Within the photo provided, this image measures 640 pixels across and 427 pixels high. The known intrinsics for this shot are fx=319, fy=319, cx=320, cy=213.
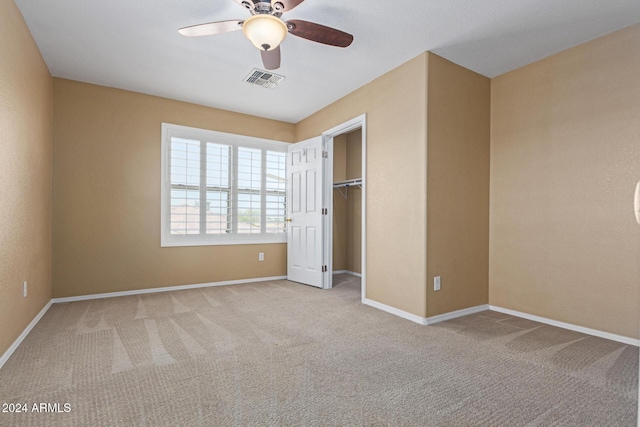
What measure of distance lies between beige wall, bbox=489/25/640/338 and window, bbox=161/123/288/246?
10.3 ft

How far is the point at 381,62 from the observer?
3.28 meters

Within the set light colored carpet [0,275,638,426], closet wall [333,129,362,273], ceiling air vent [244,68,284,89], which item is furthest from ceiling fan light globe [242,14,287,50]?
closet wall [333,129,362,273]

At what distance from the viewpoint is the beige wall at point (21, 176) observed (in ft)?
7.22

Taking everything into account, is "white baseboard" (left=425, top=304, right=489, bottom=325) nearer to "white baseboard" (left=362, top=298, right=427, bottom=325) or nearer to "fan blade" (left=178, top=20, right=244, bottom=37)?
"white baseboard" (left=362, top=298, right=427, bottom=325)

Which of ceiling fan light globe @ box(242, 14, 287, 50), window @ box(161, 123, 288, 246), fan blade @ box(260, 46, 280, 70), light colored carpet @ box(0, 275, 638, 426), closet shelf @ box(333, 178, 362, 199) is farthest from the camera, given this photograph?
closet shelf @ box(333, 178, 362, 199)

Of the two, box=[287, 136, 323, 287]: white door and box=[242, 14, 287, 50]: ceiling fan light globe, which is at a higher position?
box=[242, 14, 287, 50]: ceiling fan light globe

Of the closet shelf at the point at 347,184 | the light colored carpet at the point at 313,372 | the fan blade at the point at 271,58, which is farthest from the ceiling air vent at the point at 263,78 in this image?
the light colored carpet at the point at 313,372

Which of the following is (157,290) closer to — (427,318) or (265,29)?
(427,318)

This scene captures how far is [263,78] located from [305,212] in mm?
1941

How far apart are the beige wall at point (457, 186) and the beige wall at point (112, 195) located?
3089 millimetres

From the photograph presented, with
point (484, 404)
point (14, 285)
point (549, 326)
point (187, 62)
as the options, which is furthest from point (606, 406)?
point (187, 62)

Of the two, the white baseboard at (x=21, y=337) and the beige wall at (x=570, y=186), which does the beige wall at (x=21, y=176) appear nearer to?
the white baseboard at (x=21, y=337)

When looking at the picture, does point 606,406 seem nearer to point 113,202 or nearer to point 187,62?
point 187,62

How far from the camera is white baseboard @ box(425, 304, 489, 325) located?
3.04 m
